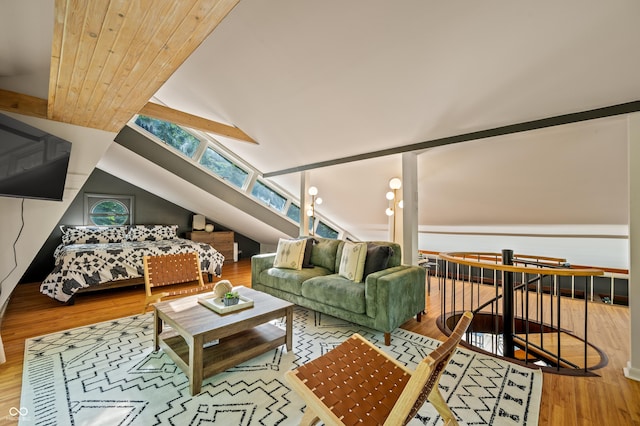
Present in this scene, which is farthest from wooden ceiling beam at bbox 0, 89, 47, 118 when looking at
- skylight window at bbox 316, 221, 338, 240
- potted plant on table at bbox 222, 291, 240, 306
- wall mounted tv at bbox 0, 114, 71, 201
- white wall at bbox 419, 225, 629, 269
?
white wall at bbox 419, 225, 629, 269

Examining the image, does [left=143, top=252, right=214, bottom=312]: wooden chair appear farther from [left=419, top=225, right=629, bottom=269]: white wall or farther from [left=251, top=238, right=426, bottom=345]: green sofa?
[left=419, top=225, right=629, bottom=269]: white wall

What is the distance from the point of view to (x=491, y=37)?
69.2 inches

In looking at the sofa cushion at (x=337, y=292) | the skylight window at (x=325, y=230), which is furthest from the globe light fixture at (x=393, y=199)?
the skylight window at (x=325, y=230)

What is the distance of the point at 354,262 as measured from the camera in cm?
293

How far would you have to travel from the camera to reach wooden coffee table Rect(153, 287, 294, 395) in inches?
68.8

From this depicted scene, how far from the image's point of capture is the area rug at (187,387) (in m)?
1.56

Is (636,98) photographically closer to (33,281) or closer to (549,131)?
(549,131)

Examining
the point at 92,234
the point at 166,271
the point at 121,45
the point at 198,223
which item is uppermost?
the point at 121,45

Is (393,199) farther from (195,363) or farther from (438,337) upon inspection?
(195,363)

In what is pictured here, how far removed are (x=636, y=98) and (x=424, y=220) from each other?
10.3ft

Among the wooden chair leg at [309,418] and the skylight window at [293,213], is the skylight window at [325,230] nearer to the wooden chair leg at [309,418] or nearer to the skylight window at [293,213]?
the skylight window at [293,213]

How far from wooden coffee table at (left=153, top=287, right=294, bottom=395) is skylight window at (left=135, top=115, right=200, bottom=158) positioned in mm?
3044

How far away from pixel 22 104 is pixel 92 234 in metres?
3.21

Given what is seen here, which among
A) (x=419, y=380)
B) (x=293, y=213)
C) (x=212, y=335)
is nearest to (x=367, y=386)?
(x=419, y=380)
